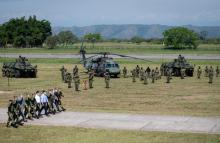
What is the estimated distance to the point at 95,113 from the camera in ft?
77.4

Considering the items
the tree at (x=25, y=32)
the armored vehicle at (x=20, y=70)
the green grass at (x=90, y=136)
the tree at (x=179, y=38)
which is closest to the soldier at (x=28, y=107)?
the green grass at (x=90, y=136)

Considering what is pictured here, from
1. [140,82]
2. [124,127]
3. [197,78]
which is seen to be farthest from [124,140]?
[197,78]

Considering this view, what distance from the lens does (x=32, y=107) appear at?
72.7 ft

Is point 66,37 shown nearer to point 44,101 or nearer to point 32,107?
point 44,101

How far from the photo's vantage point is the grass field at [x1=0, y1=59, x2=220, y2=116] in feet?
82.8

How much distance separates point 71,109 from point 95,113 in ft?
6.38

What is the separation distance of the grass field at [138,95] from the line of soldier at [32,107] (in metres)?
1.79

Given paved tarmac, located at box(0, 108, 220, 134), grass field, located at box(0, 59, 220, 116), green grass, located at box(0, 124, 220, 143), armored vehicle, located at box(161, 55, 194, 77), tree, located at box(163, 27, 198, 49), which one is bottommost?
green grass, located at box(0, 124, 220, 143)

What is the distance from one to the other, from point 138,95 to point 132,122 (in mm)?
9709

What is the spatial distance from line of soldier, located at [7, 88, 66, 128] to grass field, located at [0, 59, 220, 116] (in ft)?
5.88

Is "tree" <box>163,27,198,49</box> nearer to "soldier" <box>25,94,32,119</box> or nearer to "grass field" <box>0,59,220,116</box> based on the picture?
"grass field" <box>0,59,220,116</box>

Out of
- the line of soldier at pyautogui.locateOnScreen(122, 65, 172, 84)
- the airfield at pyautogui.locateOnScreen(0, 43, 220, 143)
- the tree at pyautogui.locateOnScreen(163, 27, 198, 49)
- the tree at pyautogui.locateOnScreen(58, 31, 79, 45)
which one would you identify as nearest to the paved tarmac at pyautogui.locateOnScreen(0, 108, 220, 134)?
the airfield at pyautogui.locateOnScreen(0, 43, 220, 143)

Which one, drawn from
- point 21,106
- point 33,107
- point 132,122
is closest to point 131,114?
point 132,122

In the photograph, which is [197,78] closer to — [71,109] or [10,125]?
[71,109]
